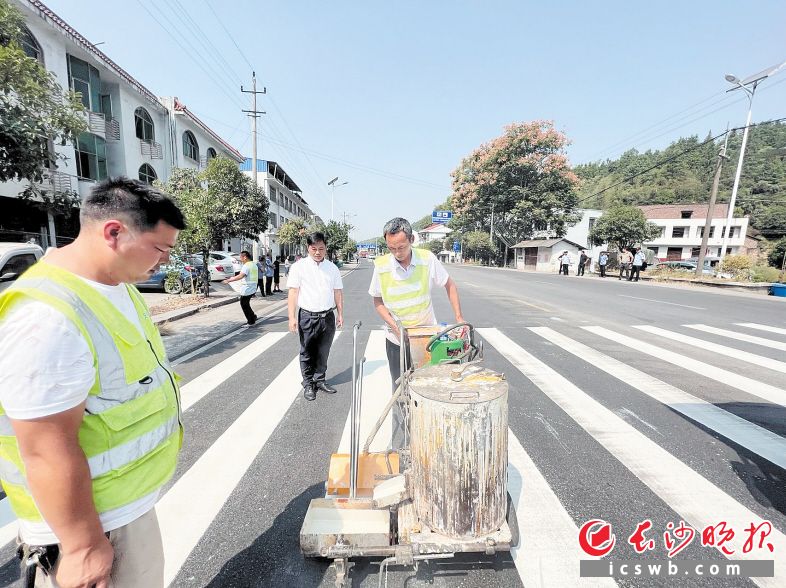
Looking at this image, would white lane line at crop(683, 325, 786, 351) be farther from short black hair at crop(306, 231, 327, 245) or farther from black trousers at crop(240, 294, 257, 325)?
black trousers at crop(240, 294, 257, 325)

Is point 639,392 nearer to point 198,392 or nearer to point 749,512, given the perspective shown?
point 749,512

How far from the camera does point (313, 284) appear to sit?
14.2ft

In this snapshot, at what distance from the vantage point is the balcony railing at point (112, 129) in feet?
50.7

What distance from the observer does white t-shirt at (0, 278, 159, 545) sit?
906 millimetres

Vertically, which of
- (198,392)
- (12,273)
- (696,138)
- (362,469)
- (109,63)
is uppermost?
(696,138)

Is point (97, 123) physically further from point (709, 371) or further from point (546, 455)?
point (709, 371)

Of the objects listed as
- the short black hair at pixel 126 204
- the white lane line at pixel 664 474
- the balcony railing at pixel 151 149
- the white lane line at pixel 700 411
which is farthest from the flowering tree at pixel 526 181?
the short black hair at pixel 126 204

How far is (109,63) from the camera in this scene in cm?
1469

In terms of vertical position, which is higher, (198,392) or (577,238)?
(577,238)

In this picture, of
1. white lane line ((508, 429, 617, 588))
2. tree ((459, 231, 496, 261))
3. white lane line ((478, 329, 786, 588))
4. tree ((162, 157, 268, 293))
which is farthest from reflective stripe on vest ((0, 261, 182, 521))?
tree ((459, 231, 496, 261))

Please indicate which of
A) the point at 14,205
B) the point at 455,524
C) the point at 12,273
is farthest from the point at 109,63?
the point at 455,524

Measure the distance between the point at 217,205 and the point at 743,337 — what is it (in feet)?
42.3

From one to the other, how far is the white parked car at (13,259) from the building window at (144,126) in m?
A: 14.6

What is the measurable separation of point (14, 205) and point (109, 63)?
272 inches
